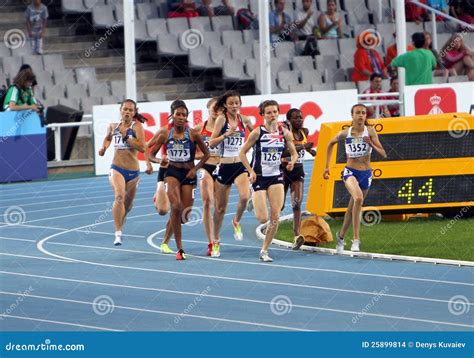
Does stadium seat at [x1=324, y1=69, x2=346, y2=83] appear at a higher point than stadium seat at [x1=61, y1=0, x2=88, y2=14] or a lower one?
lower

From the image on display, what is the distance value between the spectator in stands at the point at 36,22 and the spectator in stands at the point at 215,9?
3.83 metres

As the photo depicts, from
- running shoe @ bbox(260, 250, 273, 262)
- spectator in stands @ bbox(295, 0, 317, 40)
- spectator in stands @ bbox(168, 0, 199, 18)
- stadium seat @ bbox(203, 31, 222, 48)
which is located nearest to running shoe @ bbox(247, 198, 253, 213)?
running shoe @ bbox(260, 250, 273, 262)

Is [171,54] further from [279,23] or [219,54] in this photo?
[279,23]

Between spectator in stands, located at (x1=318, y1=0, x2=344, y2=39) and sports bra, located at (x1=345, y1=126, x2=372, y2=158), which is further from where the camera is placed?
spectator in stands, located at (x1=318, y1=0, x2=344, y2=39)

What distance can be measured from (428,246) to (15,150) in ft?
35.4

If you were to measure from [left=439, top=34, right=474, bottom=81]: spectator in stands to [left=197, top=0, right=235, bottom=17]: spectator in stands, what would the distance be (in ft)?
15.8

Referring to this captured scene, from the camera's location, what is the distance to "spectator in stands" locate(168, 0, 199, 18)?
108 ft

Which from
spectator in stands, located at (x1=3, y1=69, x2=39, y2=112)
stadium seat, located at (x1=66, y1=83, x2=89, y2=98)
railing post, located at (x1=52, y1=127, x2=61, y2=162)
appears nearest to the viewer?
spectator in stands, located at (x1=3, y1=69, x2=39, y2=112)

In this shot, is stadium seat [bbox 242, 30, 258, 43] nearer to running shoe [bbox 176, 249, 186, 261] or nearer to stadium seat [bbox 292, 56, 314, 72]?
stadium seat [bbox 292, 56, 314, 72]

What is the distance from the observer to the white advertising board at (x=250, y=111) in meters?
27.6

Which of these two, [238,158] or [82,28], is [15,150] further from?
[238,158]

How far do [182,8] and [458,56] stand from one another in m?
6.26

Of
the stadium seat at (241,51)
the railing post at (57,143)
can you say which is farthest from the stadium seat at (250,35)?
the railing post at (57,143)

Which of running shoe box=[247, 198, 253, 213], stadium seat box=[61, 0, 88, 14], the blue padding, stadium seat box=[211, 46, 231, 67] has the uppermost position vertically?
stadium seat box=[61, 0, 88, 14]
